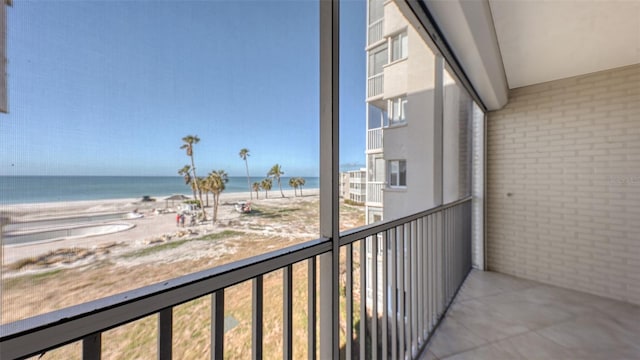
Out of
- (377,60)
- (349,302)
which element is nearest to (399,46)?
(377,60)

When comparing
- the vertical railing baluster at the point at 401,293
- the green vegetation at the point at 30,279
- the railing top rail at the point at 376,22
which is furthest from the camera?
the railing top rail at the point at 376,22

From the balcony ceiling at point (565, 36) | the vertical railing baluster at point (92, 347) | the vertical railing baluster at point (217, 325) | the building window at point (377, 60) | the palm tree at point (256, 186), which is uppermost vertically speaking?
the balcony ceiling at point (565, 36)

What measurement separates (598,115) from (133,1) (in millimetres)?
4136

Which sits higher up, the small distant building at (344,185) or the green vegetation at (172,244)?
the small distant building at (344,185)

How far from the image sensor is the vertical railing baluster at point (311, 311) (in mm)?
1017

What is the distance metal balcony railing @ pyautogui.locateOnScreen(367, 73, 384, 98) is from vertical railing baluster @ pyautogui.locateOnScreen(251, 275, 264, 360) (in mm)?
1371

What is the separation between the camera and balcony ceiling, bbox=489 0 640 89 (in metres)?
1.83

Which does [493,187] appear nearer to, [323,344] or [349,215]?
[349,215]

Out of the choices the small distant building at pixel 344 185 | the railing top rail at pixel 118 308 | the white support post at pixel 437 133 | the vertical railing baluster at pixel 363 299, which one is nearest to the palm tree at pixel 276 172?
the railing top rail at pixel 118 308

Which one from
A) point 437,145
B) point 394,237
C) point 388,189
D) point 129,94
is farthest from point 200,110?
point 437,145

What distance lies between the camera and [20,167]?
433mm

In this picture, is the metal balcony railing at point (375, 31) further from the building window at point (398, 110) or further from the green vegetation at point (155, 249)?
the green vegetation at point (155, 249)

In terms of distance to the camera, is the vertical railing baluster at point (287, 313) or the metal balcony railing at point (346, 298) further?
the vertical railing baluster at point (287, 313)

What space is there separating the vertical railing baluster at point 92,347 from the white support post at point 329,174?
721mm
